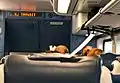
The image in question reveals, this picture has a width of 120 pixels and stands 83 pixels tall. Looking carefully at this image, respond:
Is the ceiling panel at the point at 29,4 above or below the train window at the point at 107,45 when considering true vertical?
above

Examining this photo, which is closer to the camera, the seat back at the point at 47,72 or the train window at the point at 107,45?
the seat back at the point at 47,72

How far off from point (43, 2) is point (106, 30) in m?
1.82

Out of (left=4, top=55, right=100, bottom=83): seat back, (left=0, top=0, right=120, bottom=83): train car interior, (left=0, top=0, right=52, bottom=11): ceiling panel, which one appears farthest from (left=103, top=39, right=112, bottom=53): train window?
(left=4, top=55, right=100, bottom=83): seat back

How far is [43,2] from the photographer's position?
6551 mm

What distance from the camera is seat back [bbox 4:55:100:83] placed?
1483 millimetres

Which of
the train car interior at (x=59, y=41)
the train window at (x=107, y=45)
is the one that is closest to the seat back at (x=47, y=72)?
the train car interior at (x=59, y=41)

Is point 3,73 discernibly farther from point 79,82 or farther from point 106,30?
point 106,30

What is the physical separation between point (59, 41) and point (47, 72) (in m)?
6.46

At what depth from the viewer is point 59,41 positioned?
26.1ft

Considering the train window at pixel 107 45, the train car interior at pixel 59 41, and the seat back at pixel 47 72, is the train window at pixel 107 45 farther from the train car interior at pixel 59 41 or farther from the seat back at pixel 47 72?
the seat back at pixel 47 72

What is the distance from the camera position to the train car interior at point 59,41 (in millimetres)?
1493

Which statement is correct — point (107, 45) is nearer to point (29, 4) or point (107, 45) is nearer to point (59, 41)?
point (59, 41)

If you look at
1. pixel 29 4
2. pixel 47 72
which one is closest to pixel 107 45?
pixel 29 4

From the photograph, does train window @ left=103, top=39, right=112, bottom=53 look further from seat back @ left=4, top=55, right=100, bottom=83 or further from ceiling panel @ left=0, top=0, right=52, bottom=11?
seat back @ left=4, top=55, right=100, bottom=83
